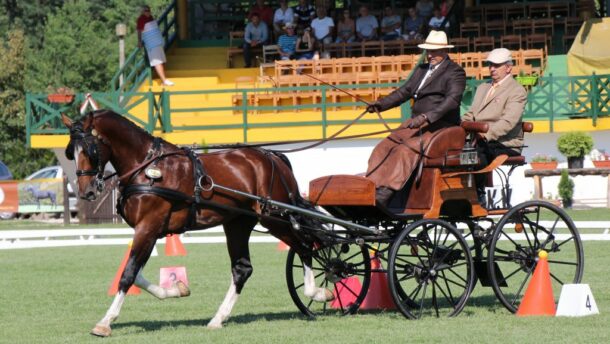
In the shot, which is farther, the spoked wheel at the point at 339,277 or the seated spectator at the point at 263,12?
the seated spectator at the point at 263,12

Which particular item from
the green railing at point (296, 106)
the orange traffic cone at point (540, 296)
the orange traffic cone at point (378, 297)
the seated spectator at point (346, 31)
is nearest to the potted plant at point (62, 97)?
the green railing at point (296, 106)

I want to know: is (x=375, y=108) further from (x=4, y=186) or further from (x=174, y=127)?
(x=4, y=186)

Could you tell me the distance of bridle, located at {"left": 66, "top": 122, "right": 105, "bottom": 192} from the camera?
10.8 metres

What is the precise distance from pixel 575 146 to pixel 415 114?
16.3m

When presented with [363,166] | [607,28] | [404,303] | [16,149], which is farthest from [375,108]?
[16,149]

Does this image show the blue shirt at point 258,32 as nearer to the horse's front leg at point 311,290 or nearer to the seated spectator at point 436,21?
the seated spectator at point 436,21

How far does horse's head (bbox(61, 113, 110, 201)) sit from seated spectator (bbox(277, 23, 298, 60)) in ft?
68.6

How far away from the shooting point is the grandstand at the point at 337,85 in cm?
2911

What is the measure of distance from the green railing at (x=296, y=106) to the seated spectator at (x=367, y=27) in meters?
2.45

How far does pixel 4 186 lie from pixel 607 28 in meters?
15.8

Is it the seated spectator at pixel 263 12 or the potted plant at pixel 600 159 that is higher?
the seated spectator at pixel 263 12

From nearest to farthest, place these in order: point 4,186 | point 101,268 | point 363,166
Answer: point 101,268 → point 363,166 → point 4,186

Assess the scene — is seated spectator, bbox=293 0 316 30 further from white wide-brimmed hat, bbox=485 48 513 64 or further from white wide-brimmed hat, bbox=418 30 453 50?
white wide-brimmed hat, bbox=418 30 453 50

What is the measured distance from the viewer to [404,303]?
11312 millimetres
